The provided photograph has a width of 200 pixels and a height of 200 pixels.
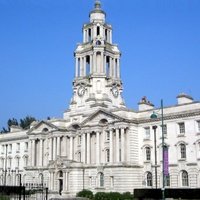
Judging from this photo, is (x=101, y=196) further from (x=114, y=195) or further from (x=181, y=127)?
(x=181, y=127)

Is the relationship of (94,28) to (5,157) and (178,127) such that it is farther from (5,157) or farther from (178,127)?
(5,157)

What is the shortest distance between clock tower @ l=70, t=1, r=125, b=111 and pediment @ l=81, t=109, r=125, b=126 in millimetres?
3438

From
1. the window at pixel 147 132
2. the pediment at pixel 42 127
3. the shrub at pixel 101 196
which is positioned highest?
the pediment at pixel 42 127

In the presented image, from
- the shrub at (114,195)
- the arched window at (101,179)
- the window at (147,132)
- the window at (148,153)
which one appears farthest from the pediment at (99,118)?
the shrub at (114,195)

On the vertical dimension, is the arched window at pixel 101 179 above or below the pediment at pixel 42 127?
below

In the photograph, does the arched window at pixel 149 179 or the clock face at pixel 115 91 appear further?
the clock face at pixel 115 91

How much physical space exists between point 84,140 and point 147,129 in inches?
465

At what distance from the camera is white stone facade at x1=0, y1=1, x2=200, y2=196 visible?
58.8 metres

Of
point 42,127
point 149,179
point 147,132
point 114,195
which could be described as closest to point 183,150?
point 147,132

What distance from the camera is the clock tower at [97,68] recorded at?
73.8m

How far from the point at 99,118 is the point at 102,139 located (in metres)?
3.55

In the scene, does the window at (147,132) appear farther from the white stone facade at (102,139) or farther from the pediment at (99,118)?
the pediment at (99,118)

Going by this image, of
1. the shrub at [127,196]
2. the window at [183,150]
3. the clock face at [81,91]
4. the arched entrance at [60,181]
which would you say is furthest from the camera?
the clock face at [81,91]

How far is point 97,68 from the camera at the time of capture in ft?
245
